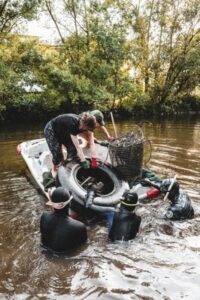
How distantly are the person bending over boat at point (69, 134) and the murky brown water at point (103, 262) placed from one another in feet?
3.70

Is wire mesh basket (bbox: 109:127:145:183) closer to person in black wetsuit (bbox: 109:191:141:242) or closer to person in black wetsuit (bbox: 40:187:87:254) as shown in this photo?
person in black wetsuit (bbox: 109:191:141:242)

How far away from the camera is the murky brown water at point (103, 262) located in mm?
4270

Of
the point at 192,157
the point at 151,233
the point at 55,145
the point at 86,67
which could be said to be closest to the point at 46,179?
the point at 55,145

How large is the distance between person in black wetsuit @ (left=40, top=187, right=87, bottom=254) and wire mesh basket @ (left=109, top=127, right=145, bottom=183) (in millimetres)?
2097

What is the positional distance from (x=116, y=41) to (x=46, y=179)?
14.1 m

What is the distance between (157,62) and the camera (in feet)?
81.1

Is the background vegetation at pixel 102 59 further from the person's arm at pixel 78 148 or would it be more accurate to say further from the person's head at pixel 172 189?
the person's head at pixel 172 189

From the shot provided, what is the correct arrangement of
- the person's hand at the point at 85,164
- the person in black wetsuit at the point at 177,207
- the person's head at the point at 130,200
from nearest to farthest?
the person's head at the point at 130,200
the person in black wetsuit at the point at 177,207
the person's hand at the point at 85,164

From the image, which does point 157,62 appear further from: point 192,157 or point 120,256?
point 120,256

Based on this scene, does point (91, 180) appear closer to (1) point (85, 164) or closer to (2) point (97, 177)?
(2) point (97, 177)

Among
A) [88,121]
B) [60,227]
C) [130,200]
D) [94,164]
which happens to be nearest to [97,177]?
[94,164]

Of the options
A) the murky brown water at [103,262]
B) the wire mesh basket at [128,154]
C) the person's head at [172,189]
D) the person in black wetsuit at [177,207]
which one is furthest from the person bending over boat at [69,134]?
the person in black wetsuit at [177,207]

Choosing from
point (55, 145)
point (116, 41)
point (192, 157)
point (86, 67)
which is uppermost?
point (116, 41)

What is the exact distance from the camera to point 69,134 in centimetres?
707
